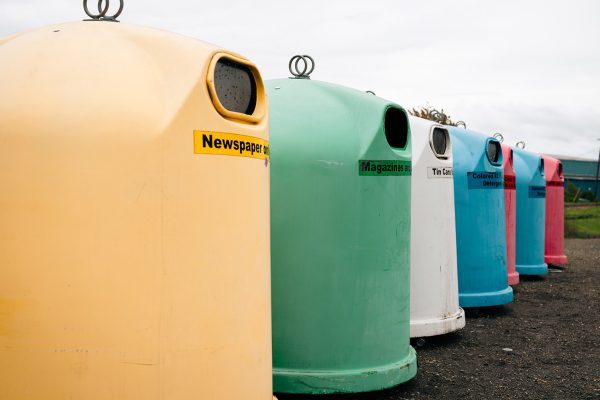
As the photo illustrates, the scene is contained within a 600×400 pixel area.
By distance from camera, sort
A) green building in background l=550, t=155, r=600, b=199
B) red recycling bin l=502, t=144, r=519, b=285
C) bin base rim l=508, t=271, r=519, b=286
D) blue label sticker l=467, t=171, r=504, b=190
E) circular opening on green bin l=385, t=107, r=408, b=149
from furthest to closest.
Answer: green building in background l=550, t=155, r=600, b=199, bin base rim l=508, t=271, r=519, b=286, red recycling bin l=502, t=144, r=519, b=285, blue label sticker l=467, t=171, r=504, b=190, circular opening on green bin l=385, t=107, r=408, b=149

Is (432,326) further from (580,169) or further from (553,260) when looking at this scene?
(580,169)

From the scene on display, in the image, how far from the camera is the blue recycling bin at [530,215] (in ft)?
26.4

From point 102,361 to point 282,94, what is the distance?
1912 mm

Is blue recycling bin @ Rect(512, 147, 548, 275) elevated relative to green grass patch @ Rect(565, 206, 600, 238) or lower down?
elevated

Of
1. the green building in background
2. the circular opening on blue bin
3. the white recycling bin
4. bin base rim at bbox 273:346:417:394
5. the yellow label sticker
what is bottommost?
bin base rim at bbox 273:346:417:394

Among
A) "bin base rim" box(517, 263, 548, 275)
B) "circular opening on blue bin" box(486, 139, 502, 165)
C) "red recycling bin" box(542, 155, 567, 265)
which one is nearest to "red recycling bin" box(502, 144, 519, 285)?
"circular opening on blue bin" box(486, 139, 502, 165)

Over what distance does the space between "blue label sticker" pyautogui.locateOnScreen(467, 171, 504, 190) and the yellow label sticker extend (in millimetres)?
3534

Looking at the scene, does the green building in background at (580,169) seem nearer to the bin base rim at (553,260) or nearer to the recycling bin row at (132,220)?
the bin base rim at (553,260)

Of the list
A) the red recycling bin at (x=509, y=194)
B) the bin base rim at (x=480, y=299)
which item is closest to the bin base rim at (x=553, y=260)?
the red recycling bin at (x=509, y=194)

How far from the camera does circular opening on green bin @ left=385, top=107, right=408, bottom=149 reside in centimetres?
405

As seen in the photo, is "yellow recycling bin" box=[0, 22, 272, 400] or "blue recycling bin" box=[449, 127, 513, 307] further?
"blue recycling bin" box=[449, 127, 513, 307]

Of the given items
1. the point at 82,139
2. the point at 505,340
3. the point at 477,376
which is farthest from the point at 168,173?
the point at 505,340

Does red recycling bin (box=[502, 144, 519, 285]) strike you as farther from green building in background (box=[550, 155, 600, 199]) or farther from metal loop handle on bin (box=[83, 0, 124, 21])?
green building in background (box=[550, 155, 600, 199])

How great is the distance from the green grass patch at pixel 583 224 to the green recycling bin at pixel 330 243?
1288 centimetres
